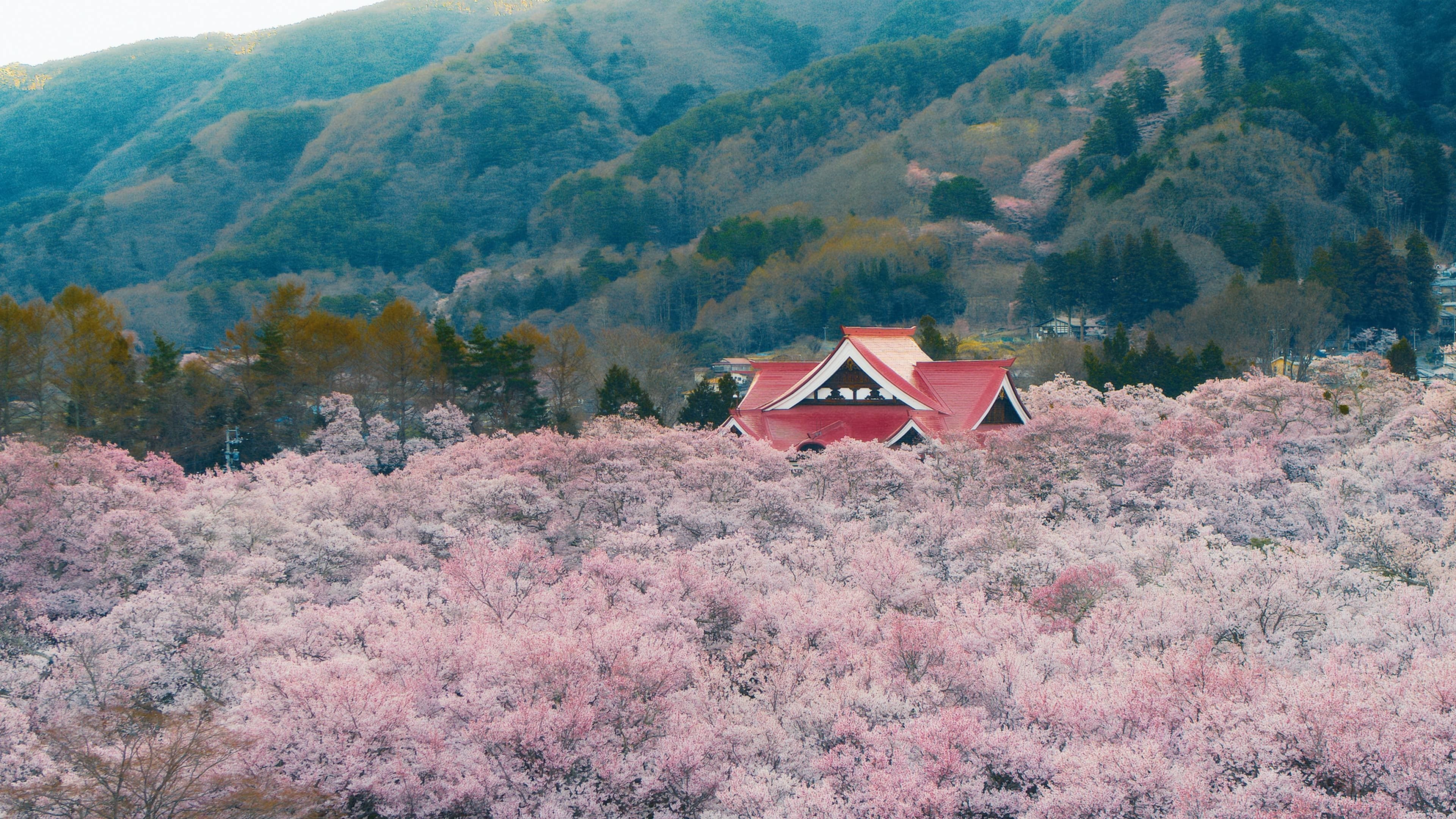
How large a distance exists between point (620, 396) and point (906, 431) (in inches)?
442

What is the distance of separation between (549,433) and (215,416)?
57.3 ft

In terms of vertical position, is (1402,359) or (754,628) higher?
(754,628)

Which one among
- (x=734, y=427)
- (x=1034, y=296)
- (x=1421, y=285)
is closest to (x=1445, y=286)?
(x=1421, y=285)

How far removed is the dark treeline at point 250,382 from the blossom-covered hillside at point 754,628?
500 inches

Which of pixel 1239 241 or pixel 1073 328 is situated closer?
pixel 1239 241

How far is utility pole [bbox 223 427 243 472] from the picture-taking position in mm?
33469

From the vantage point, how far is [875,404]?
87.7 feet

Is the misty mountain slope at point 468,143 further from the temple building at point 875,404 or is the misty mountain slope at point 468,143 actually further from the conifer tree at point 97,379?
the temple building at point 875,404

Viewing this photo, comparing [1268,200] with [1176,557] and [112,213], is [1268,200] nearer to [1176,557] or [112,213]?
[1176,557]

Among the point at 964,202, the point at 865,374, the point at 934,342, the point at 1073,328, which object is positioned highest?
the point at 865,374

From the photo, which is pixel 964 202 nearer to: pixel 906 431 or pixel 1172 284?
pixel 1172 284

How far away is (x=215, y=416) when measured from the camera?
33750 mm

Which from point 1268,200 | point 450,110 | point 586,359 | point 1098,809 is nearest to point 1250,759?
point 1098,809

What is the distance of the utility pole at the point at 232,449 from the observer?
33.5m
